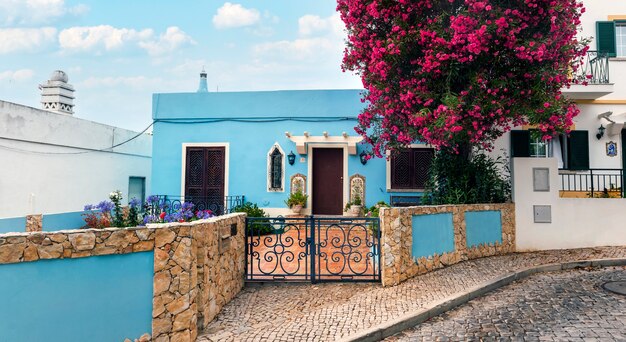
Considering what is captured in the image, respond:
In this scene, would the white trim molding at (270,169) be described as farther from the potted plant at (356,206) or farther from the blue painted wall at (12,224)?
the blue painted wall at (12,224)

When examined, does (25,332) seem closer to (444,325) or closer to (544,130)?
(444,325)

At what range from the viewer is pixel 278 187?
12562 mm

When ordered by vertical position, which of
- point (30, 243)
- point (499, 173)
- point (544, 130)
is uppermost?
point (544, 130)

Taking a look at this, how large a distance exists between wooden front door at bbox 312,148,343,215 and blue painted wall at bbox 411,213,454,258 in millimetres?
5623

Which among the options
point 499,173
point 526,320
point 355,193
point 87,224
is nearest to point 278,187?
point 355,193

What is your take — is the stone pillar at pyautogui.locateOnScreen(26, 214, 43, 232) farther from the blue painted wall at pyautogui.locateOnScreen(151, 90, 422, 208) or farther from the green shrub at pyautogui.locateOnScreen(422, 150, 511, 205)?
the green shrub at pyautogui.locateOnScreen(422, 150, 511, 205)

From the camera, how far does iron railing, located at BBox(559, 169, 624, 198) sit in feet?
31.3

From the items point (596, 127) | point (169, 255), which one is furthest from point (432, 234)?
point (596, 127)

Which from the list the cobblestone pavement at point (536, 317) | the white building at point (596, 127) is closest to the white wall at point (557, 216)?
the white building at point (596, 127)

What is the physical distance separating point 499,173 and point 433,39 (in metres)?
3.99

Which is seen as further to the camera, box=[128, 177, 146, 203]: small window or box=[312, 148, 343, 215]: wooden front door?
box=[128, 177, 146, 203]: small window

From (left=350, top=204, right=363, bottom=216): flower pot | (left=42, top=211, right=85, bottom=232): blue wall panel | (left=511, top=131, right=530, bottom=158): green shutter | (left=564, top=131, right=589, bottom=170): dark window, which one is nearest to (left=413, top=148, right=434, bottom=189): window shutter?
(left=350, top=204, right=363, bottom=216): flower pot

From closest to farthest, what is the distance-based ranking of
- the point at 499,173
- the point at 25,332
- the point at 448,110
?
the point at 25,332 < the point at 448,110 < the point at 499,173

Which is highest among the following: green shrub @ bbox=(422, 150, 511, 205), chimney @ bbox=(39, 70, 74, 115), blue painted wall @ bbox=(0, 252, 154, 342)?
chimney @ bbox=(39, 70, 74, 115)
